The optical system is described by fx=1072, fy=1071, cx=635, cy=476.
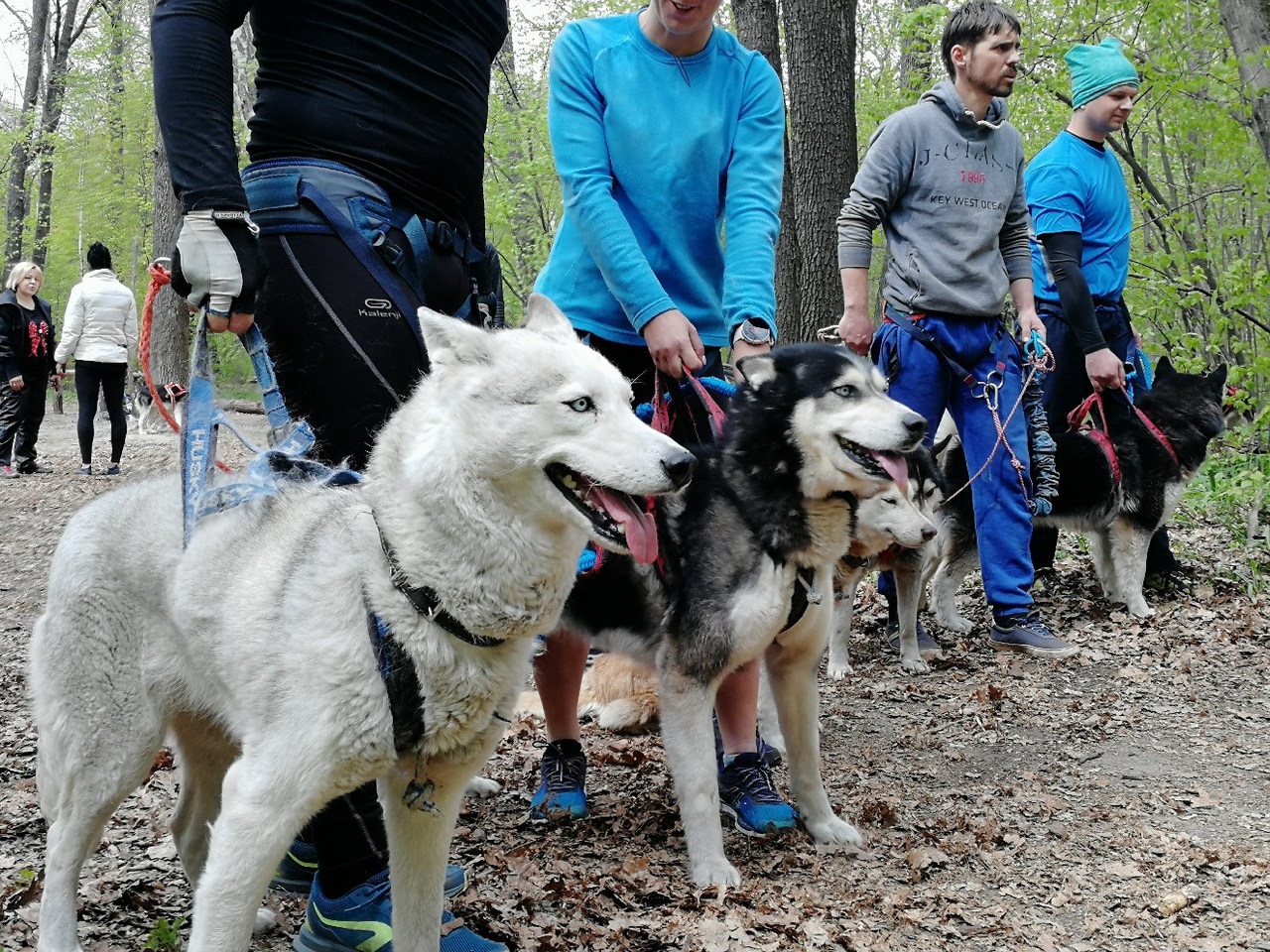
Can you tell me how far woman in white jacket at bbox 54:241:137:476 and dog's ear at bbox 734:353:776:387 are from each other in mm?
10324

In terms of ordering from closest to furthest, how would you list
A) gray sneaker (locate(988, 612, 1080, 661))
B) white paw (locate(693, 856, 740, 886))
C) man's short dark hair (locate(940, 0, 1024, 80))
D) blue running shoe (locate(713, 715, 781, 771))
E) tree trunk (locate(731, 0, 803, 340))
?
white paw (locate(693, 856, 740, 886)) → blue running shoe (locate(713, 715, 781, 771)) → man's short dark hair (locate(940, 0, 1024, 80)) → gray sneaker (locate(988, 612, 1080, 661)) → tree trunk (locate(731, 0, 803, 340))

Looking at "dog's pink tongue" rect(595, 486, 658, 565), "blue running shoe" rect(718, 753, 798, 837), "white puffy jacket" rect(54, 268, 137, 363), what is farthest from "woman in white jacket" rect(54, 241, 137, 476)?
"dog's pink tongue" rect(595, 486, 658, 565)

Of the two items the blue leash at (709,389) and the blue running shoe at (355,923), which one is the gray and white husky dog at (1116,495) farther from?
the blue running shoe at (355,923)

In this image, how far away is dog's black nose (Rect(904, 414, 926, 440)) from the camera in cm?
346

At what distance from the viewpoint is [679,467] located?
2.11 meters

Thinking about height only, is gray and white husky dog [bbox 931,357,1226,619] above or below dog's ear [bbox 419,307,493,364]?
below

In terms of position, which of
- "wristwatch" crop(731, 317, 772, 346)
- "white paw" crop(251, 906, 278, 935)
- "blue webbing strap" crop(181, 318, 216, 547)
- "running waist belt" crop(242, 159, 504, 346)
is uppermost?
"running waist belt" crop(242, 159, 504, 346)

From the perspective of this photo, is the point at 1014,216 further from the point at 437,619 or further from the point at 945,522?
the point at 437,619

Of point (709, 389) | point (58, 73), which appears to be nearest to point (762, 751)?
point (709, 389)

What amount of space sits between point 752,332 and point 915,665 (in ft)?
9.34

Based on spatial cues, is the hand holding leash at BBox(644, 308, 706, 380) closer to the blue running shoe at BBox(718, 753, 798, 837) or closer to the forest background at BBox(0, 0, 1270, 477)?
the blue running shoe at BBox(718, 753, 798, 837)

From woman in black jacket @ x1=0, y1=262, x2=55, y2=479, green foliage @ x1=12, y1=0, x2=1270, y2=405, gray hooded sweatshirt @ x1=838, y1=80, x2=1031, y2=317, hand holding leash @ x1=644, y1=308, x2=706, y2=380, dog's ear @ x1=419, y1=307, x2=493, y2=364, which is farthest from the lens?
woman in black jacket @ x1=0, y1=262, x2=55, y2=479

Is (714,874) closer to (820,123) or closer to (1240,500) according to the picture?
(820,123)

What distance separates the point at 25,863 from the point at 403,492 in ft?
6.73
